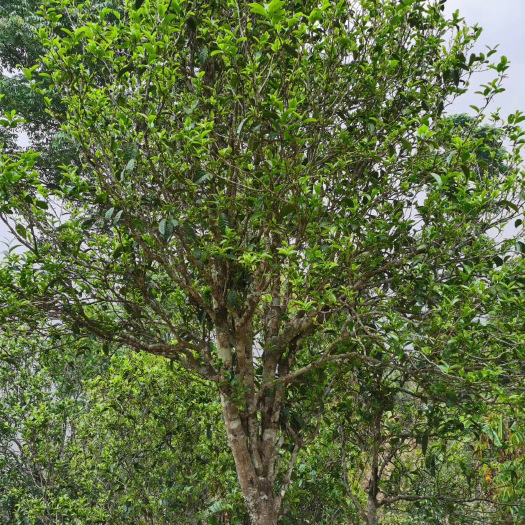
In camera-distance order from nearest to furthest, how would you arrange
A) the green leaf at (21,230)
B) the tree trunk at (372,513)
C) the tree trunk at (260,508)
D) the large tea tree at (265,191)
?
the large tea tree at (265,191), the green leaf at (21,230), the tree trunk at (260,508), the tree trunk at (372,513)

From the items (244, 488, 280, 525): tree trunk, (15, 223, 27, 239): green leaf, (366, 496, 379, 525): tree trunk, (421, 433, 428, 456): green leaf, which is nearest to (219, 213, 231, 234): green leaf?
(15, 223, 27, 239): green leaf

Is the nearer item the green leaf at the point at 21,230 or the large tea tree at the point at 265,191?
the large tea tree at the point at 265,191

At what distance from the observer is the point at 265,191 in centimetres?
313

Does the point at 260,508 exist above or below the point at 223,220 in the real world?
below

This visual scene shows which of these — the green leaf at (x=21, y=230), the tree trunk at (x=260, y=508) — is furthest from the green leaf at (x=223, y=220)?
the tree trunk at (x=260, y=508)

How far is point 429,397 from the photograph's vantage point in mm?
3598

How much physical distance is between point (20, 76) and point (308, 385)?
469 inches

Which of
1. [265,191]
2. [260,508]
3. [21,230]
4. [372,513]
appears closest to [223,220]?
[265,191]

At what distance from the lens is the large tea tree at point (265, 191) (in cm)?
309

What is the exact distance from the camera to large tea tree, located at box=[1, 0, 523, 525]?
309 cm

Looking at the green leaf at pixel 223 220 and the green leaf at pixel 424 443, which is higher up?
the green leaf at pixel 223 220

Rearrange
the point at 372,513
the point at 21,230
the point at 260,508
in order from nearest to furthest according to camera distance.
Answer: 1. the point at 21,230
2. the point at 260,508
3. the point at 372,513

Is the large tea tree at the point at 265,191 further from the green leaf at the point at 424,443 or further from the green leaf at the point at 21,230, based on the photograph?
the green leaf at the point at 424,443

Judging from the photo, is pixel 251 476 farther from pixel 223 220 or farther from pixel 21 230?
pixel 21 230
